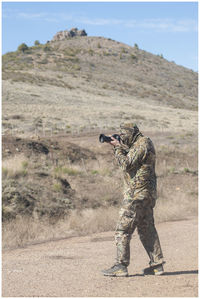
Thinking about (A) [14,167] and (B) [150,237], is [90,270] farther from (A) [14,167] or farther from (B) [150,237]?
(A) [14,167]

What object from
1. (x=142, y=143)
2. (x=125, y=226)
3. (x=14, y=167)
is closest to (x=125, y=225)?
(x=125, y=226)

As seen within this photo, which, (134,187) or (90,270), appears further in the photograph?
(90,270)

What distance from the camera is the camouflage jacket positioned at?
19.7ft

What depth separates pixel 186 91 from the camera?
8756 cm

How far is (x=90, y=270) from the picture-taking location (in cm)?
677

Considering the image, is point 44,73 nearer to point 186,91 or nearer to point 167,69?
point 186,91

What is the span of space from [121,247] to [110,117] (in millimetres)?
39381

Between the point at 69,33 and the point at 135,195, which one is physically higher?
the point at 69,33

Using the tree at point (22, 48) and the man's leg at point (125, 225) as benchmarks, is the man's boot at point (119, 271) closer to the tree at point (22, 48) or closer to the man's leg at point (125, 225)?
the man's leg at point (125, 225)

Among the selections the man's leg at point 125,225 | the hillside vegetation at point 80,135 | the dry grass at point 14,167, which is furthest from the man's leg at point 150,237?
the dry grass at point 14,167

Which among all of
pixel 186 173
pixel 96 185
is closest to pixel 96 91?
pixel 186 173

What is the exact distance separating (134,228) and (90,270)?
1.13 metres

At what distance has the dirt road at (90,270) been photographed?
550 cm

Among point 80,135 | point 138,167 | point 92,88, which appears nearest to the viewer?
point 138,167
